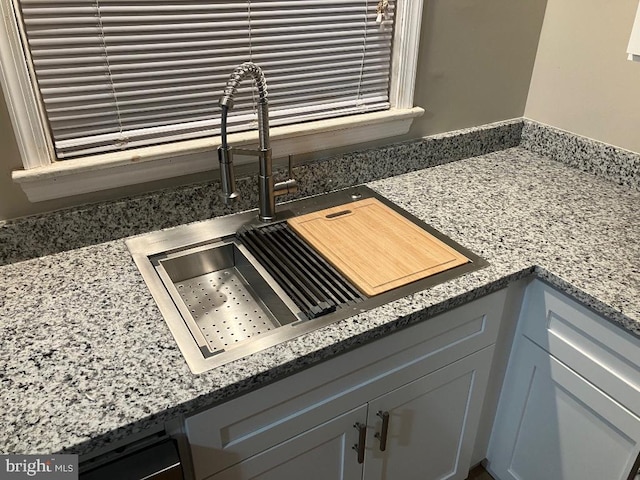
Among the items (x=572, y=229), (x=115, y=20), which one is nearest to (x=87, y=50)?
(x=115, y=20)

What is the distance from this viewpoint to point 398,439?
4.06 ft

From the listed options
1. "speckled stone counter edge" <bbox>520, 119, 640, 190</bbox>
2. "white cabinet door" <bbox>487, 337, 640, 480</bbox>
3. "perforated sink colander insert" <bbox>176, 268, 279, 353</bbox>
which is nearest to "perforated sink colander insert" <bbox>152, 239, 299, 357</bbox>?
"perforated sink colander insert" <bbox>176, 268, 279, 353</bbox>

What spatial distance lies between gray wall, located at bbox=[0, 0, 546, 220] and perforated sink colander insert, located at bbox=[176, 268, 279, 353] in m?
0.61

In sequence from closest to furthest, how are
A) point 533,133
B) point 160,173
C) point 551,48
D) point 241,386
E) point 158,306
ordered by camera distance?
point 241,386 < point 158,306 < point 160,173 < point 551,48 < point 533,133

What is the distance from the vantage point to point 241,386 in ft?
2.85

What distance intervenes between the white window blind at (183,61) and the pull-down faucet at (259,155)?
0.44 feet

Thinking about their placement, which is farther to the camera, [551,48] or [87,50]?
[551,48]

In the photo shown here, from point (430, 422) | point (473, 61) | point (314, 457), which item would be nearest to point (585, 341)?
point (430, 422)

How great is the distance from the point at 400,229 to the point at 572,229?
17.6 inches

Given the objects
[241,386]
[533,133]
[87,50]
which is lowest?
[241,386]

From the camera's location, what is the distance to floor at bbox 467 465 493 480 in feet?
5.27

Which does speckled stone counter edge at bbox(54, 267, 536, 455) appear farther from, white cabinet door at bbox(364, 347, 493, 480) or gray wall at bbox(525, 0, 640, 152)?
gray wall at bbox(525, 0, 640, 152)

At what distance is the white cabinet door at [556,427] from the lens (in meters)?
1.17

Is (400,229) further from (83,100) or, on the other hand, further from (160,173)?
(83,100)
